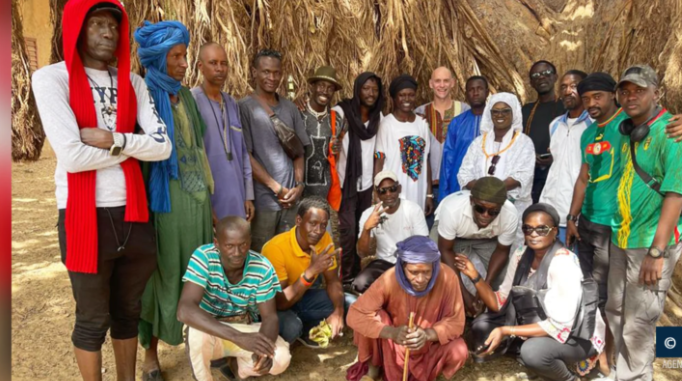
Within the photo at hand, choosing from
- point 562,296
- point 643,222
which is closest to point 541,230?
point 562,296

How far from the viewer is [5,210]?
97 cm

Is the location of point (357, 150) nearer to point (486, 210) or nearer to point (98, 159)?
point (486, 210)

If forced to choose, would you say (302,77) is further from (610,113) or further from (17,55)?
(17,55)

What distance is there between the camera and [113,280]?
2.50 m

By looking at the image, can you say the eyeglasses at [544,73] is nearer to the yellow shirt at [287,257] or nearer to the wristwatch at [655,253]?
the wristwatch at [655,253]

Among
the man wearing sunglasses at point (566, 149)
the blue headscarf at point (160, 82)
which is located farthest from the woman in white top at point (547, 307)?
the blue headscarf at point (160, 82)

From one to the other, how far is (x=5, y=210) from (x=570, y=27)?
20.1 feet

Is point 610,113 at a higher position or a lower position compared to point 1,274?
higher

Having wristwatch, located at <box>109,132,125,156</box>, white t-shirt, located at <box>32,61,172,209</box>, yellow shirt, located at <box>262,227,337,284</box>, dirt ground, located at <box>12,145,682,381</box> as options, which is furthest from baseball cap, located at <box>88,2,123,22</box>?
dirt ground, located at <box>12,145,682,381</box>

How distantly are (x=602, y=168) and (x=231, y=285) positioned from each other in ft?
8.04

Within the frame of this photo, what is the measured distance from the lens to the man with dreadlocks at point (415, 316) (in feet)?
9.34

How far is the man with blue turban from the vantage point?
2.73 m

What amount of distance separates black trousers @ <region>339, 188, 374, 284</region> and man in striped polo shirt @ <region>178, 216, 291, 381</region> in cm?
146

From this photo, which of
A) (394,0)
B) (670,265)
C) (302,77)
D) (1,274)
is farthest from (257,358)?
(394,0)
